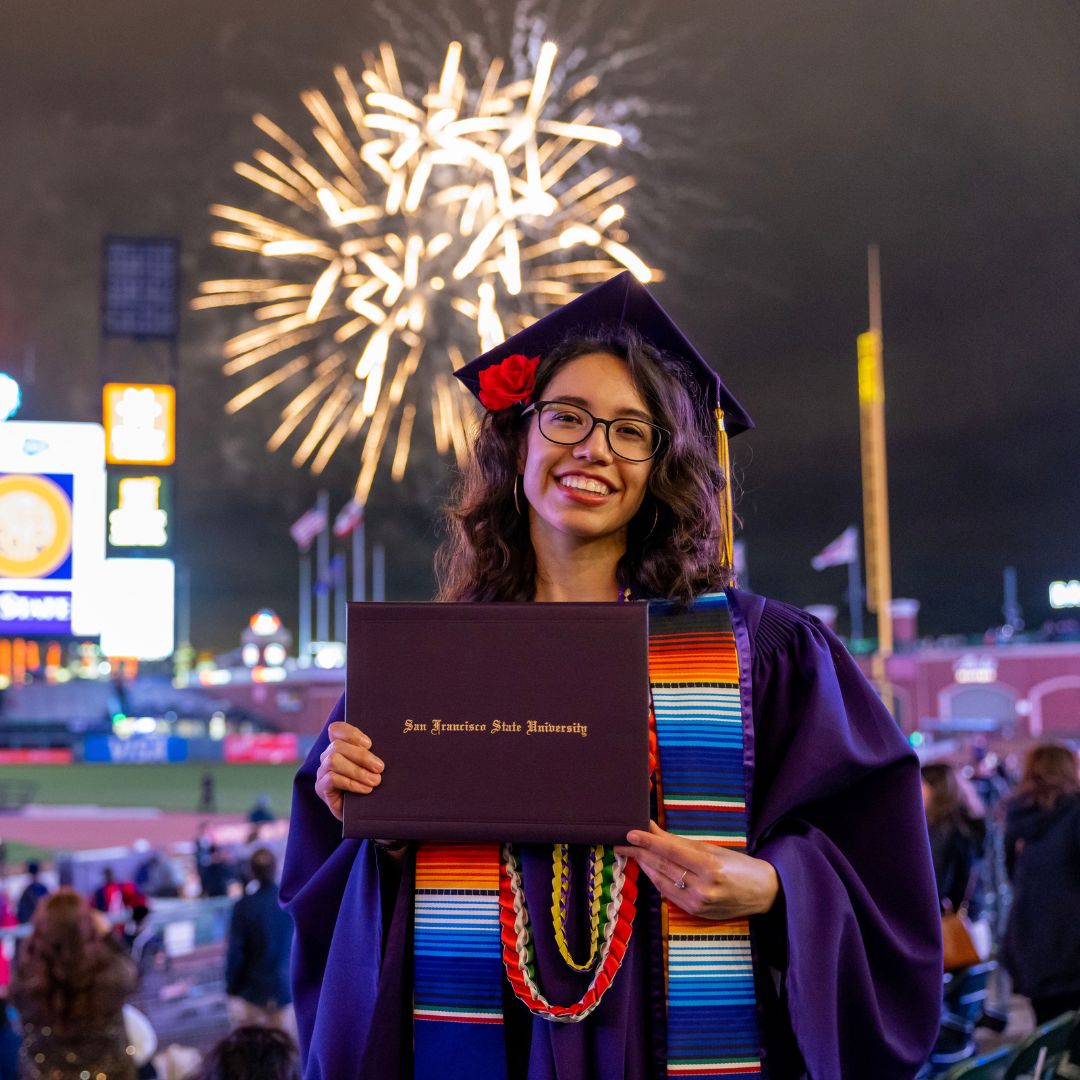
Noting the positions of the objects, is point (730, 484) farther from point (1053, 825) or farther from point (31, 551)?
point (31, 551)

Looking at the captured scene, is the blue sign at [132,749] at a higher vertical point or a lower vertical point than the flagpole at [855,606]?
lower

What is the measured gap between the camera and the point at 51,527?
1300 cm

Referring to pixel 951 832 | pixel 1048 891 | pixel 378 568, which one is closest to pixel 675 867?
pixel 1048 891

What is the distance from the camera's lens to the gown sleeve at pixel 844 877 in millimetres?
1690

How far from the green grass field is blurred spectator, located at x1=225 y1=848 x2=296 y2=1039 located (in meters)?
26.4

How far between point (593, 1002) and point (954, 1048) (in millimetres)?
4582

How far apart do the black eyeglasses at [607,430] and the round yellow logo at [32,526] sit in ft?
39.5

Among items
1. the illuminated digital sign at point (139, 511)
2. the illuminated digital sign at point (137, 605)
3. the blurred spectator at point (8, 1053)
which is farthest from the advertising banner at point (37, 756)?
the blurred spectator at point (8, 1053)

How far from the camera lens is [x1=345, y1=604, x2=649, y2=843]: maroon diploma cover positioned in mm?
1647

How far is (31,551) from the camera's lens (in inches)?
506

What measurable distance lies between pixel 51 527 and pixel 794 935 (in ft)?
41.5

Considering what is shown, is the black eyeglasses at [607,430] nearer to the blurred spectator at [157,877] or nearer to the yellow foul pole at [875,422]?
the blurred spectator at [157,877]

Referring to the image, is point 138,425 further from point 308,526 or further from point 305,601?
point 305,601

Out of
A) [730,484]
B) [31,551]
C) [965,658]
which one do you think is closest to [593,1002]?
[730,484]
